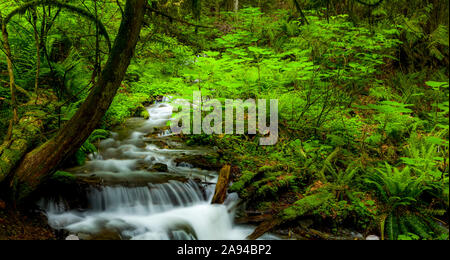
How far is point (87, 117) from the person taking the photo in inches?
129

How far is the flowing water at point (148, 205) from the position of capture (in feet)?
12.8

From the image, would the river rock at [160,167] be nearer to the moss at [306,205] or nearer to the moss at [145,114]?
the moss at [306,205]

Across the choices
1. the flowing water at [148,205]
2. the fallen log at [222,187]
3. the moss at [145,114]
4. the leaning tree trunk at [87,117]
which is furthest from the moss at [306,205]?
the moss at [145,114]

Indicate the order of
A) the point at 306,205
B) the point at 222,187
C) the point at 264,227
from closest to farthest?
the point at 264,227 → the point at 306,205 → the point at 222,187

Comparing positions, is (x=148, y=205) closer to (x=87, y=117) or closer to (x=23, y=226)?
(x=23, y=226)

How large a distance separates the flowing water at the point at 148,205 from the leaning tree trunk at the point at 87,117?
594 millimetres

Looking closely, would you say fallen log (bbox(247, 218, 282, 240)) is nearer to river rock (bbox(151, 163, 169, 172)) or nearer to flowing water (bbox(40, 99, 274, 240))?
flowing water (bbox(40, 99, 274, 240))

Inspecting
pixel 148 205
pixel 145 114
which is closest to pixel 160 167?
pixel 148 205

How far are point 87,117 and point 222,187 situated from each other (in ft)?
7.89

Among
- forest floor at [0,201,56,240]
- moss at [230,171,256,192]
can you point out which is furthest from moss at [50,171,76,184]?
moss at [230,171,256,192]

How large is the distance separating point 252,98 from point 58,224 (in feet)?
16.2

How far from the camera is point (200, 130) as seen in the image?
6.94 metres
